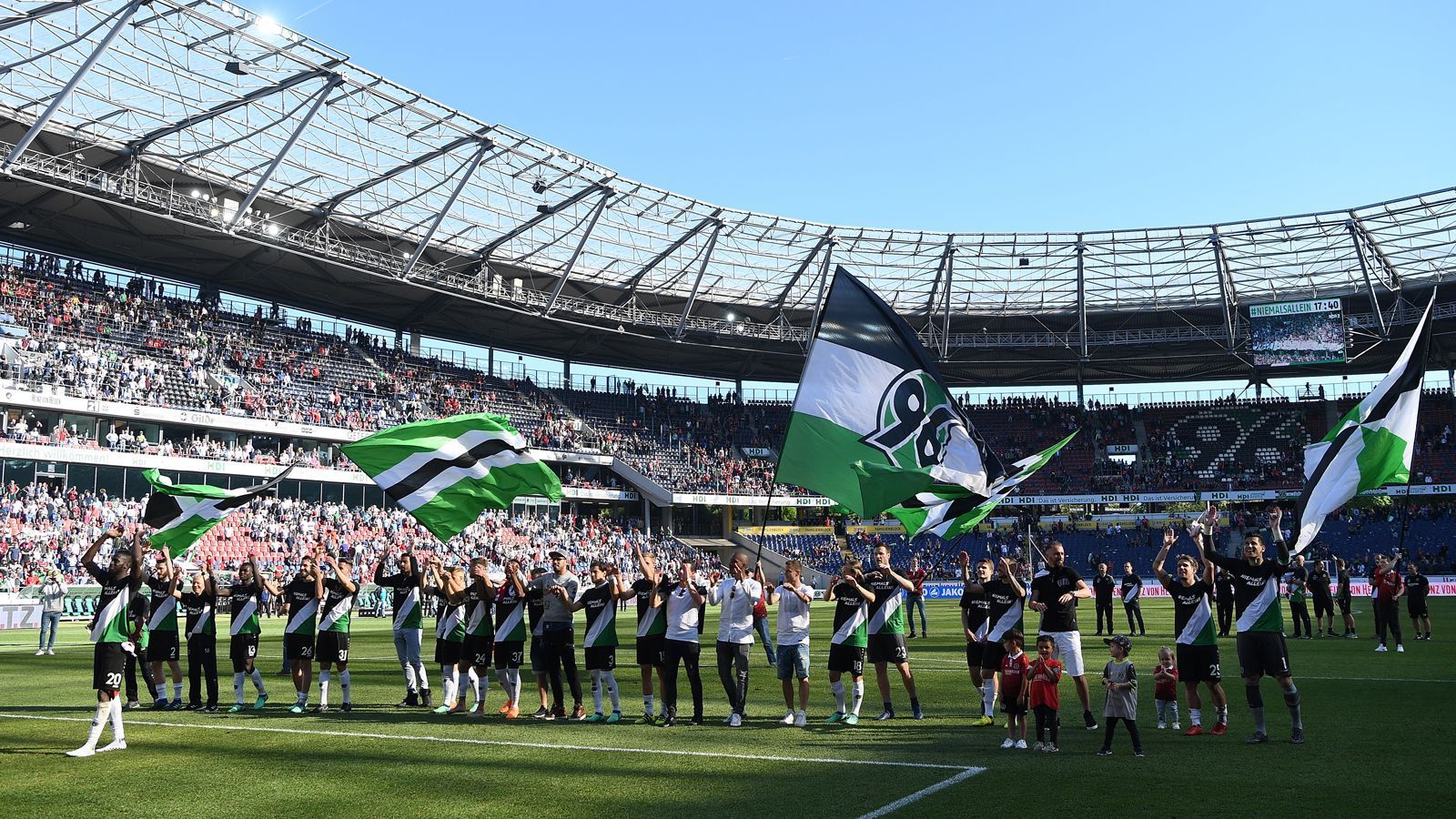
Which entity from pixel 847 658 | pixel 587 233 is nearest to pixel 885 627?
pixel 847 658

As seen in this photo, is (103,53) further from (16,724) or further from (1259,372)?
(1259,372)

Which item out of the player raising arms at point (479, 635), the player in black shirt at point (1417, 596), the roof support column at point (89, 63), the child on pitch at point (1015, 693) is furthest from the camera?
the roof support column at point (89, 63)

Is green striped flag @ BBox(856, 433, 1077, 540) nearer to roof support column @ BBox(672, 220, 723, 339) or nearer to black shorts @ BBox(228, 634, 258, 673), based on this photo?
black shorts @ BBox(228, 634, 258, 673)

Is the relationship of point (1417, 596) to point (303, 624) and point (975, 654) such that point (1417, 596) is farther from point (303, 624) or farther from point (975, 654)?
point (303, 624)

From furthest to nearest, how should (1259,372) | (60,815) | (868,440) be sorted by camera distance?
(1259,372), (868,440), (60,815)

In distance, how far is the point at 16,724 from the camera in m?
12.8

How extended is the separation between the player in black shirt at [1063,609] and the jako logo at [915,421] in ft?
5.47

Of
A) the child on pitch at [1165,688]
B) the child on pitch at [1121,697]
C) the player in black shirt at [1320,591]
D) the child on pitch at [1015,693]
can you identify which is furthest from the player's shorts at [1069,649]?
the player in black shirt at [1320,591]

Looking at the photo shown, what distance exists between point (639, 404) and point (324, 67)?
3554 centimetres

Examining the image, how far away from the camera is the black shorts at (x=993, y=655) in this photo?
42.9 ft

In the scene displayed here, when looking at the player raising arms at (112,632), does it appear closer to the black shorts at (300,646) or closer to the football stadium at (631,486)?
the football stadium at (631,486)

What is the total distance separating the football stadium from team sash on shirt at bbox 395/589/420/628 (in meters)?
0.08

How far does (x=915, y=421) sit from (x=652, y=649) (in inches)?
157

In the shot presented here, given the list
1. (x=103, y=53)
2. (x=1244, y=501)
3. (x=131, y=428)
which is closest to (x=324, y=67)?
(x=103, y=53)
